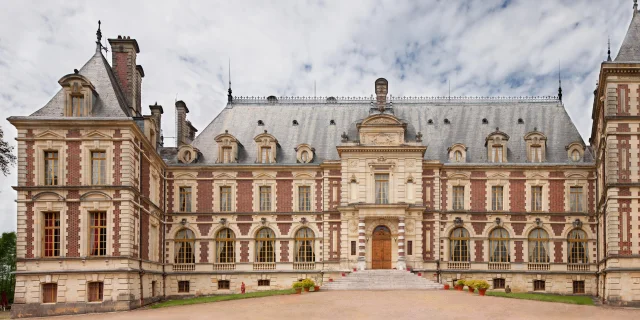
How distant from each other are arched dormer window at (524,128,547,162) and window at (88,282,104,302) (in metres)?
26.9

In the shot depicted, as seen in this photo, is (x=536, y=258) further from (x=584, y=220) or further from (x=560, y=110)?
(x=560, y=110)

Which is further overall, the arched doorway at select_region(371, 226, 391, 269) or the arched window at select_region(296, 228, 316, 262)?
the arched window at select_region(296, 228, 316, 262)

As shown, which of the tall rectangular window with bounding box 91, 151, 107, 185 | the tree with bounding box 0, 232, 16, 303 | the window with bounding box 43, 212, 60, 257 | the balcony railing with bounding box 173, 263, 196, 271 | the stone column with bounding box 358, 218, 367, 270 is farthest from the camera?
the tree with bounding box 0, 232, 16, 303

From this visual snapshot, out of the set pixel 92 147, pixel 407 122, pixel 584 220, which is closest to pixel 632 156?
pixel 584 220

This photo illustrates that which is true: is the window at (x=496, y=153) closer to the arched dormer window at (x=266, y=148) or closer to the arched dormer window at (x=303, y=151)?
the arched dormer window at (x=303, y=151)

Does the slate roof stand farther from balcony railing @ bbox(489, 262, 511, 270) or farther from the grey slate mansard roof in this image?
balcony railing @ bbox(489, 262, 511, 270)

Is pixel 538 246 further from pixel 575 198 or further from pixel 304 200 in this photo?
pixel 304 200

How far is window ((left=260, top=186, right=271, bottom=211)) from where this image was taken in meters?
46.7

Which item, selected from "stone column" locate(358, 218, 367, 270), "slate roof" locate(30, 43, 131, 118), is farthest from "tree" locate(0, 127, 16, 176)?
"stone column" locate(358, 218, 367, 270)

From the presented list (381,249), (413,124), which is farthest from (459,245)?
(413,124)

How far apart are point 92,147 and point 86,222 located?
3.66 metres

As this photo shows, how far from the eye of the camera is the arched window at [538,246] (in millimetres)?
45438

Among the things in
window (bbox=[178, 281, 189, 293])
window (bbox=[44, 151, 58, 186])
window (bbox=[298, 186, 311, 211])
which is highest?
window (bbox=[44, 151, 58, 186])

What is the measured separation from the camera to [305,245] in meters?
46.4
